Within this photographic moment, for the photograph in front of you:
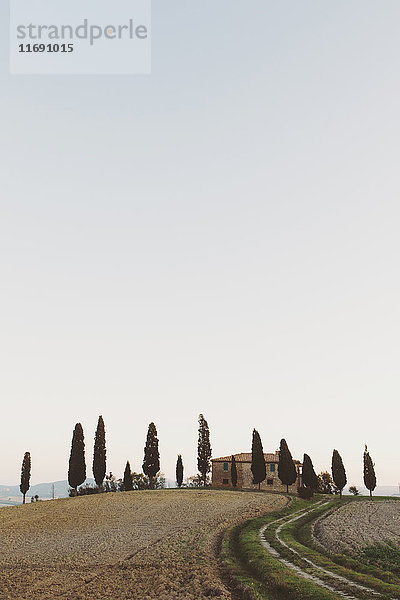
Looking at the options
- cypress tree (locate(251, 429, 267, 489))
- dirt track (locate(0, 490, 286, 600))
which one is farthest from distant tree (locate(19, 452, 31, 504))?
cypress tree (locate(251, 429, 267, 489))

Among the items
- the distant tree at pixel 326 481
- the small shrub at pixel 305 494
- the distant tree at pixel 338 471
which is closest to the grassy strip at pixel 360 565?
the small shrub at pixel 305 494

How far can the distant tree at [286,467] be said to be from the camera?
97312mm

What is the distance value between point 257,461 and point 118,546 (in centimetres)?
6385

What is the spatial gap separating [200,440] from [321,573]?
8857cm

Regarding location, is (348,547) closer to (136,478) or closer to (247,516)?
(247,516)

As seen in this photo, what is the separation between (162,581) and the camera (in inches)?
1043

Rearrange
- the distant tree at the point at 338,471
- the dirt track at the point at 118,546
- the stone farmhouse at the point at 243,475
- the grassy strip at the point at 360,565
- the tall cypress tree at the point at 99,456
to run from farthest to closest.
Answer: the stone farmhouse at the point at 243,475, the distant tree at the point at 338,471, the tall cypress tree at the point at 99,456, the dirt track at the point at 118,546, the grassy strip at the point at 360,565

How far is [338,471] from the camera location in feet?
350

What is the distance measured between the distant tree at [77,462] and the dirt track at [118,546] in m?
12.5

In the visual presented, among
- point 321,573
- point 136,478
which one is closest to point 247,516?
point 321,573

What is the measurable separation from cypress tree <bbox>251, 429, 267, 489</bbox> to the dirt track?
74.3 ft

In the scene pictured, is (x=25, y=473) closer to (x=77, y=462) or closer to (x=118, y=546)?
(x=77, y=462)

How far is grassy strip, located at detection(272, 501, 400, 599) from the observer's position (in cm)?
2219

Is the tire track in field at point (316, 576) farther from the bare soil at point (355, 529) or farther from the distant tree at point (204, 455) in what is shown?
the distant tree at point (204, 455)
